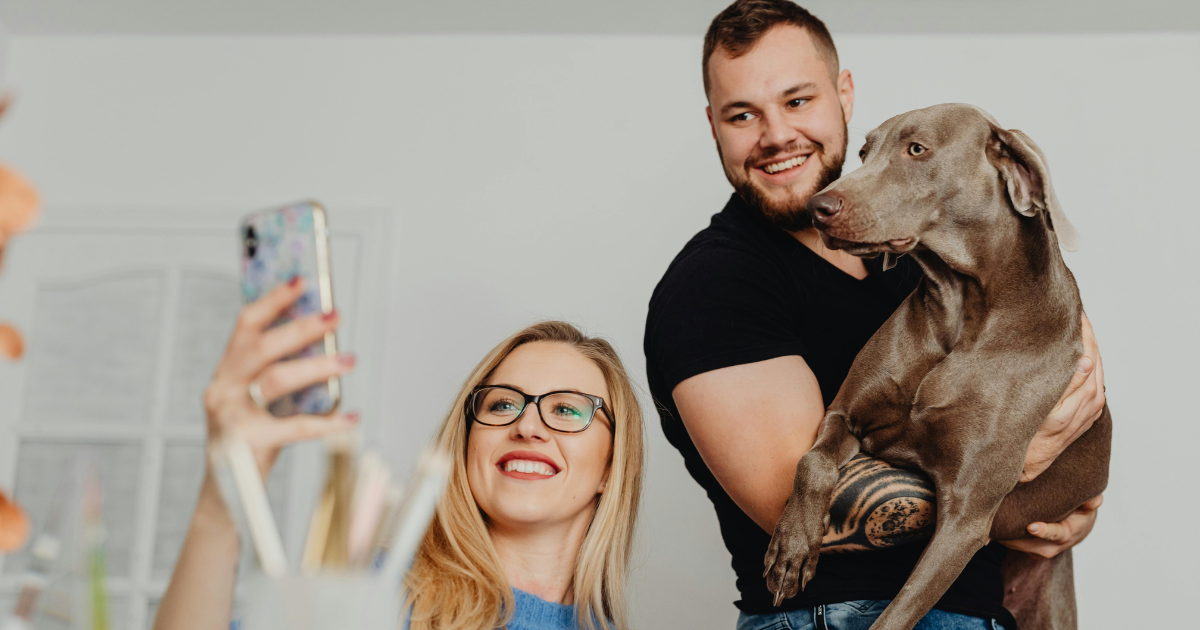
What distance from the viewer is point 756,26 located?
170 centimetres

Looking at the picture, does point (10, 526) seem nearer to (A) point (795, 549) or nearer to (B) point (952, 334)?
(A) point (795, 549)

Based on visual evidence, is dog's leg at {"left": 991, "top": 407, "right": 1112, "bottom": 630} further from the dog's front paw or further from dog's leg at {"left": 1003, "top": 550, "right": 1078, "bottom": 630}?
the dog's front paw

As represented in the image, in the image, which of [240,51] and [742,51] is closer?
[742,51]

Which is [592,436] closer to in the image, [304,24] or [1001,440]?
[1001,440]

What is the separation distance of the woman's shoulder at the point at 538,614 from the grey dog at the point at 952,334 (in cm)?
38

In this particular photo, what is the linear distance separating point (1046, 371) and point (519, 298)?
7.18ft

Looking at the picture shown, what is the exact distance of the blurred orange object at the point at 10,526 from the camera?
48cm

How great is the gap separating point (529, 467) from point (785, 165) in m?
0.71

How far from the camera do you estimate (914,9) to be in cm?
325

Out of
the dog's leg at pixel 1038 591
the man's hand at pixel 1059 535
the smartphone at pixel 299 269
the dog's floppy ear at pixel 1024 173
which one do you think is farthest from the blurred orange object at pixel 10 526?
the dog's leg at pixel 1038 591

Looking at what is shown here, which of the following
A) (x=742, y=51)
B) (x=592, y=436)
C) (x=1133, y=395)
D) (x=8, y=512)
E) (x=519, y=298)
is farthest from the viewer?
(x=519, y=298)

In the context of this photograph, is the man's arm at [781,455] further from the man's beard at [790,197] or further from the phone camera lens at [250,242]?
the phone camera lens at [250,242]

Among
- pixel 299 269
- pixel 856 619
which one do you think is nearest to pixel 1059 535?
pixel 856 619

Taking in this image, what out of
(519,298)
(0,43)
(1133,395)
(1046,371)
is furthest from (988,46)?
(0,43)
